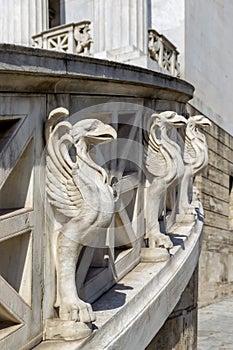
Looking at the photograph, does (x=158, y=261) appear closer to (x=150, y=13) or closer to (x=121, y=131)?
(x=121, y=131)

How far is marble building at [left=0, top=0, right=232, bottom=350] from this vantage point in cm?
207

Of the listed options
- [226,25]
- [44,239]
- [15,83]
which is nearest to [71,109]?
[15,83]

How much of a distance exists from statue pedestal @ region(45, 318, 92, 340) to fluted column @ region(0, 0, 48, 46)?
6266 mm

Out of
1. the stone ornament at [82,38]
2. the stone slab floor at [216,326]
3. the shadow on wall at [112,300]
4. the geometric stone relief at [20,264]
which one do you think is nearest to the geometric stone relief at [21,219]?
the geometric stone relief at [20,264]

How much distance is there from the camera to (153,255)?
3.19 metres

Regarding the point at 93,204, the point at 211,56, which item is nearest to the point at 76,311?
the point at 93,204

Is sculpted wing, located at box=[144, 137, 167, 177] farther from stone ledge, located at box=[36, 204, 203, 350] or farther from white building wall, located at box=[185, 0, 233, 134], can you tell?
white building wall, located at box=[185, 0, 233, 134]

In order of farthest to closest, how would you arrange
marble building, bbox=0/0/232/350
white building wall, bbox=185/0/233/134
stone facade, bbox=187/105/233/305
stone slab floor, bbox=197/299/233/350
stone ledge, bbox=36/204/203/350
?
white building wall, bbox=185/0/233/134 → stone facade, bbox=187/105/233/305 → stone slab floor, bbox=197/299/233/350 → stone ledge, bbox=36/204/203/350 → marble building, bbox=0/0/232/350

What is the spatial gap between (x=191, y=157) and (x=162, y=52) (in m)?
4.50

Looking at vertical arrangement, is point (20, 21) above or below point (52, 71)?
above

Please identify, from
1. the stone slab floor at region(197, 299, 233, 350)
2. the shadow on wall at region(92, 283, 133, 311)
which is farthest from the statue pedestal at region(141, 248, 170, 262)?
the stone slab floor at region(197, 299, 233, 350)

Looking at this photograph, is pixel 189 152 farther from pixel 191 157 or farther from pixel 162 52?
pixel 162 52

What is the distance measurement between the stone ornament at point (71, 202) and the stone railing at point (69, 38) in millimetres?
5340

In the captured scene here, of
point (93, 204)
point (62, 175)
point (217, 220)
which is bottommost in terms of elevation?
point (217, 220)
